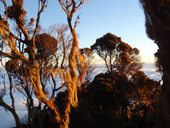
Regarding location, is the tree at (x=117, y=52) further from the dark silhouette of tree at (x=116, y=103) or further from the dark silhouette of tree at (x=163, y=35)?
the dark silhouette of tree at (x=163, y=35)

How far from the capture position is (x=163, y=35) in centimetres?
1316

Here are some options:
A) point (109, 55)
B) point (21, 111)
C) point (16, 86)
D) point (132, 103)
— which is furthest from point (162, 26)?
point (21, 111)

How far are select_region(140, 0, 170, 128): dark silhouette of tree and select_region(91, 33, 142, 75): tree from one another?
2199 centimetres

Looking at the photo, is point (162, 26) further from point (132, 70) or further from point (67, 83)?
point (132, 70)

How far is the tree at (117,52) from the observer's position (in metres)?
36.1

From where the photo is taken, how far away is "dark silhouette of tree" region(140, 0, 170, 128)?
42.4ft

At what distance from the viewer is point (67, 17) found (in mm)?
Answer: 8203

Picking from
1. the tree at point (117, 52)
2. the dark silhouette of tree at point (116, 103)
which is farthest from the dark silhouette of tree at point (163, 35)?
the tree at point (117, 52)

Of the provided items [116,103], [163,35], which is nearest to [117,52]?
[116,103]

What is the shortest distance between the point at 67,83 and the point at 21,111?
42.9 m

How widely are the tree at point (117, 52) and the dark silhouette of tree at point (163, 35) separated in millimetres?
21987

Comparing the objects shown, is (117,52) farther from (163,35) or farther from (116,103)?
(163,35)

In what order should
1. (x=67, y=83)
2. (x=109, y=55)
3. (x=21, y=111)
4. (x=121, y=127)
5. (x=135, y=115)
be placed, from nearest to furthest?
(x=67, y=83) → (x=121, y=127) → (x=135, y=115) → (x=109, y=55) → (x=21, y=111)

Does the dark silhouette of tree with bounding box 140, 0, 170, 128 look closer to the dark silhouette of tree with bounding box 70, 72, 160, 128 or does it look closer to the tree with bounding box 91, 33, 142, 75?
the dark silhouette of tree with bounding box 70, 72, 160, 128
